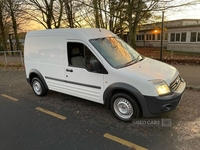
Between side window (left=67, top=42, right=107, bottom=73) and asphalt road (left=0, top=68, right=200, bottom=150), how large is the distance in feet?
4.10

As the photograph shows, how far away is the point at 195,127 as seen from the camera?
3.35 meters

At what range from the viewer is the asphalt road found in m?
2.92

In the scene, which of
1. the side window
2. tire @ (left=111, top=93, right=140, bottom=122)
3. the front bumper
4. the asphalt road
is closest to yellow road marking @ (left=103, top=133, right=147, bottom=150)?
the asphalt road

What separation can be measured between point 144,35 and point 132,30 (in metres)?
19.1

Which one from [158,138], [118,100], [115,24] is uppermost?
[115,24]

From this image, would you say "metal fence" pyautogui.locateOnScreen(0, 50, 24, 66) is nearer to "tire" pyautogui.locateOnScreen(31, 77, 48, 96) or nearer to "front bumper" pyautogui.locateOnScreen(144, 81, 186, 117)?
"tire" pyautogui.locateOnScreen(31, 77, 48, 96)

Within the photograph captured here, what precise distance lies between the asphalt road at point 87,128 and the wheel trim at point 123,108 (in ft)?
0.58

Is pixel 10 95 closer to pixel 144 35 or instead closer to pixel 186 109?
pixel 186 109

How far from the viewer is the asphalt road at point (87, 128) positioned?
292 centimetres

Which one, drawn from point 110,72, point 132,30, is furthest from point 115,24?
point 110,72

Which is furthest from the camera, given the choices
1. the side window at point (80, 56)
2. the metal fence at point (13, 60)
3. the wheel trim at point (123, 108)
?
the metal fence at point (13, 60)

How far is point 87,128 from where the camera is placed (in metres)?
3.46

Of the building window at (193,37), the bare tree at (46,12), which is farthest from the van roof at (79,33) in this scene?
the building window at (193,37)

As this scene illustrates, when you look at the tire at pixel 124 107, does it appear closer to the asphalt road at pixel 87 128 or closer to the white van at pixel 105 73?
the white van at pixel 105 73
